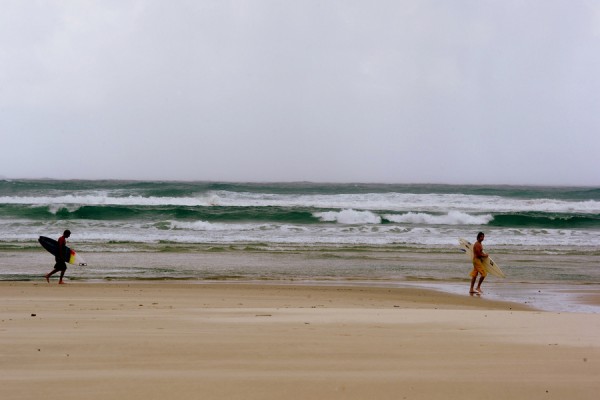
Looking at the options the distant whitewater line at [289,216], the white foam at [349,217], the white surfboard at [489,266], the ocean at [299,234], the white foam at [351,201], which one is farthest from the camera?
the white foam at [351,201]

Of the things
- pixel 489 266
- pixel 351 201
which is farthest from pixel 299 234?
pixel 351 201

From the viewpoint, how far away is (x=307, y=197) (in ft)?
135

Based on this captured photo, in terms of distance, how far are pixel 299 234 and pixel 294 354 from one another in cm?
1950

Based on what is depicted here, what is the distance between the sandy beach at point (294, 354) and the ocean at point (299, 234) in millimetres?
6222

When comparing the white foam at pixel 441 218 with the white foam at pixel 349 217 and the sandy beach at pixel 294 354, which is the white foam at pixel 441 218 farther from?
the sandy beach at pixel 294 354

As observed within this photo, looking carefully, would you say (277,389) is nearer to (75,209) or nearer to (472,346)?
(472,346)

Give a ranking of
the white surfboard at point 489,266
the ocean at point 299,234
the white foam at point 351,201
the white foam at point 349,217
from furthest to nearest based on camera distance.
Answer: the white foam at point 351,201, the white foam at point 349,217, the ocean at point 299,234, the white surfboard at point 489,266

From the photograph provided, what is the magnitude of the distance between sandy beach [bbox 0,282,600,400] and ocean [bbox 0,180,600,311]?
6222mm

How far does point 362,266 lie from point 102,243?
8814 millimetres

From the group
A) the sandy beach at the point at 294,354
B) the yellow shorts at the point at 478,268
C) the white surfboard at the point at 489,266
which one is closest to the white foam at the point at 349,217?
the white surfboard at the point at 489,266

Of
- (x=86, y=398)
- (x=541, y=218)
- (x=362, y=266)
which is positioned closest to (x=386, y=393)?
(x=86, y=398)

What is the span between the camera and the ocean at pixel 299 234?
14.6 metres

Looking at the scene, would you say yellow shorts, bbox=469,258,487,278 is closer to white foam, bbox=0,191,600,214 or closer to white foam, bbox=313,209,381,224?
white foam, bbox=313,209,381,224

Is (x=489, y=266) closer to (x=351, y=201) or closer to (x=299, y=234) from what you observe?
(x=299, y=234)
